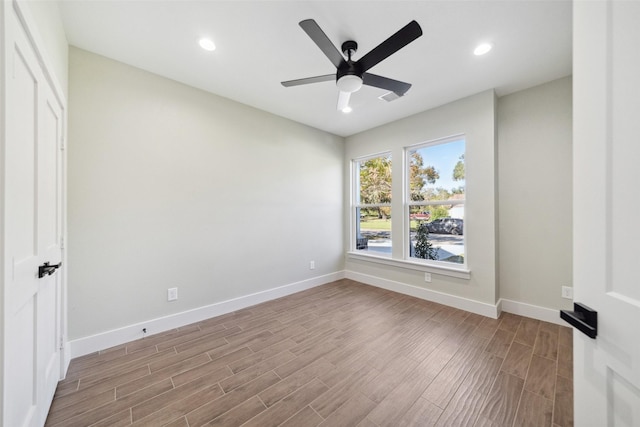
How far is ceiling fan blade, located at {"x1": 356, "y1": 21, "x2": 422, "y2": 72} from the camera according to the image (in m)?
1.43

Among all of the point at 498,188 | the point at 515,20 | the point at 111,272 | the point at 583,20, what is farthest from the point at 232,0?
the point at 498,188

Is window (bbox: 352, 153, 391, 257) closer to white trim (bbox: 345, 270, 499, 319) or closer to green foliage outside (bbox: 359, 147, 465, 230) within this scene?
green foliage outside (bbox: 359, 147, 465, 230)

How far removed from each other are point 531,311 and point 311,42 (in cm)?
380

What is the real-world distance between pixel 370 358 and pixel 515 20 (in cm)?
300

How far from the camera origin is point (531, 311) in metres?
2.76

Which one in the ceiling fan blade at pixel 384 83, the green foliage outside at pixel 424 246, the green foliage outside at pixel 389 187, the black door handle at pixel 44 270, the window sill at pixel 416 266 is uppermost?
the ceiling fan blade at pixel 384 83

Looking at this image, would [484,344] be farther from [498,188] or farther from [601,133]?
[601,133]

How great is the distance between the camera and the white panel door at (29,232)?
37.1 inches

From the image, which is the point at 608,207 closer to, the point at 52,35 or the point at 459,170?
the point at 459,170

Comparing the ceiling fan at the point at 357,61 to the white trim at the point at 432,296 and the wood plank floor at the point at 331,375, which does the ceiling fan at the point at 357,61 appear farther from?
the white trim at the point at 432,296

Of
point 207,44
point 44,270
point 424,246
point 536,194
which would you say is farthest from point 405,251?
point 44,270

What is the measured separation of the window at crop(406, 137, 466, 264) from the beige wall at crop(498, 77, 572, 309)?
46cm

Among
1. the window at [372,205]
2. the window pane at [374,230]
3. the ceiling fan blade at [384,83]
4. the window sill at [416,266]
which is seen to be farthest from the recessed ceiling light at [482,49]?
the window sill at [416,266]

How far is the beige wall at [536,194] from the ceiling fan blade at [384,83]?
5.88ft
